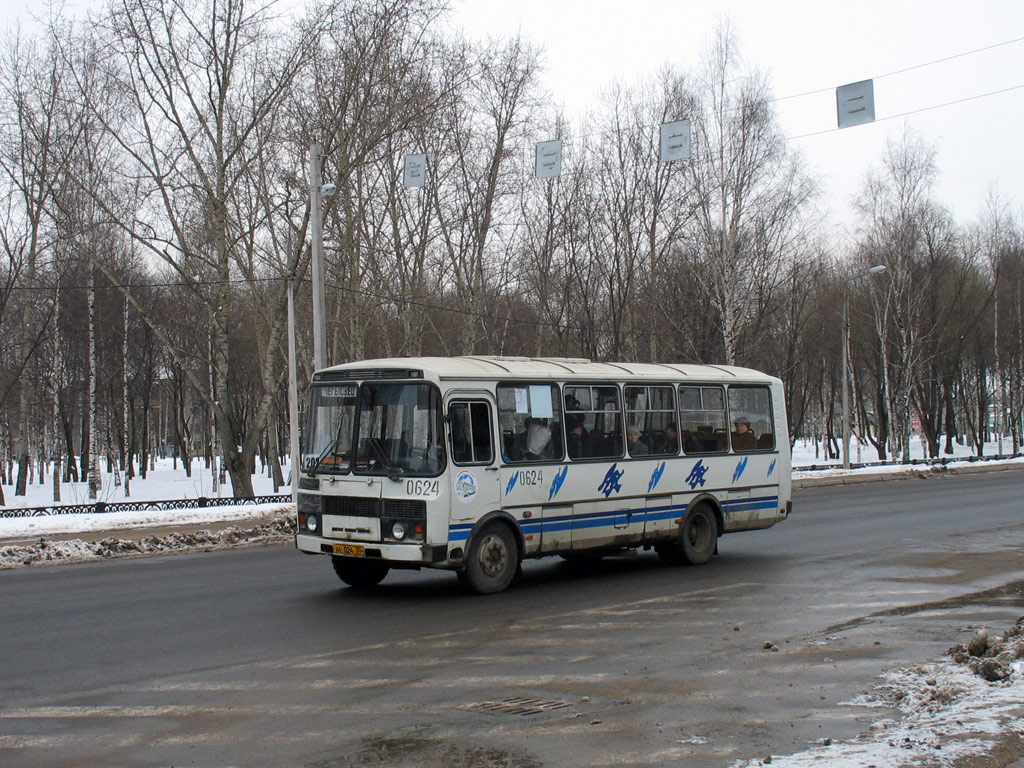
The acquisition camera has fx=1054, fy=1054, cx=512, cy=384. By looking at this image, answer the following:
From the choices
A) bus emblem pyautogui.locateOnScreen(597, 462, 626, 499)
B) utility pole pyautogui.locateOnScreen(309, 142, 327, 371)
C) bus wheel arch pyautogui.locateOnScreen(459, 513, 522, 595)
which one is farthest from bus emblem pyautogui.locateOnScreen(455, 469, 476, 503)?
utility pole pyautogui.locateOnScreen(309, 142, 327, 371)

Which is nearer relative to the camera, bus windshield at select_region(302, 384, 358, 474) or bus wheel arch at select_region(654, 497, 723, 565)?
bus windshield at select_region(302, 384, 358, 474)

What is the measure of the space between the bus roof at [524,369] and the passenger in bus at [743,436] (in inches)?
27.2

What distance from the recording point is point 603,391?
14.3 metres

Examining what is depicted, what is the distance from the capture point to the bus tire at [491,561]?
1220 centimetres

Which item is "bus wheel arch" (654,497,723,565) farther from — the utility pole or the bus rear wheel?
the utility pole

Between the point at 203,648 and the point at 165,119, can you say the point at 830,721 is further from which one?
the point at 165,119

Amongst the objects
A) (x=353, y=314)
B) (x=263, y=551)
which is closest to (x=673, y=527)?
(x=263, y=551)

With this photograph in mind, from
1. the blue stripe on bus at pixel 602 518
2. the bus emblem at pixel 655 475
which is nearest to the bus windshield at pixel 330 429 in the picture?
the blue stripe on bus at pixel 602 518

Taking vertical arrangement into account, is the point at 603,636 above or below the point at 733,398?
below

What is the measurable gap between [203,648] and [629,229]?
3568cm

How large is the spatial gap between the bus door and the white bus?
2cm

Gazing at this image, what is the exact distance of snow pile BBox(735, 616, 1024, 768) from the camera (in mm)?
5730

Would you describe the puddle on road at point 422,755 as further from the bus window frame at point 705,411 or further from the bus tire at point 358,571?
the bus window frame at point 705,411

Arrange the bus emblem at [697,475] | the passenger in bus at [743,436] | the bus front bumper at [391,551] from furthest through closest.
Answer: the passenger in bus at [743,436] → the bus emblem at [697,475] → the bus front bumper at [391,551]
